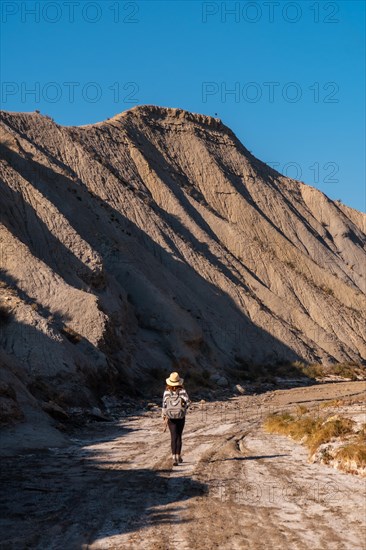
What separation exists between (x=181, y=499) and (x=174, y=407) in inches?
134

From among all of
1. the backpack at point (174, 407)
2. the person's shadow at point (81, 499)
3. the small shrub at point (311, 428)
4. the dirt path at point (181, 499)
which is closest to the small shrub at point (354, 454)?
the dirt path at point (181, 499)

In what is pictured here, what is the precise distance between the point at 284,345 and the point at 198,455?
1313 inches

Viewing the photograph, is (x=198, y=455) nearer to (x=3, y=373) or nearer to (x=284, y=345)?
(x=3, y=373)

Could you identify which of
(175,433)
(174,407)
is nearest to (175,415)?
(174,407)

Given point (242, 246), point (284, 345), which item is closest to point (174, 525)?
point (284, 345)

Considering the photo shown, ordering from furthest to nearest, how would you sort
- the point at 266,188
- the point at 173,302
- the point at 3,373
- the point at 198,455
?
the point at 266,188, the point at 173,302, the point at 3,373, the point at 198,455

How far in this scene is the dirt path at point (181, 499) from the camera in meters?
7.58

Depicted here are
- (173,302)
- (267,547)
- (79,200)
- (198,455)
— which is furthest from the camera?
(79,200)

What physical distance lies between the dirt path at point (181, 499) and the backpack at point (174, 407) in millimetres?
910

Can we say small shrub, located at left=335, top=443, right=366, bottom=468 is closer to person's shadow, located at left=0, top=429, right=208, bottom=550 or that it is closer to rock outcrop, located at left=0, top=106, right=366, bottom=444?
person's shadow, located at left=0, top=429, right=208, bottom=550

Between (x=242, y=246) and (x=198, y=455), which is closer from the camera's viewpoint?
(x=198, y=455)

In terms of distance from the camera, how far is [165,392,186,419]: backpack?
1286 cm

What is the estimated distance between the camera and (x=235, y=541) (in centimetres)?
745

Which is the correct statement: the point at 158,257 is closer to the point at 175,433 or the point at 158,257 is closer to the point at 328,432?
the point at 328,432
